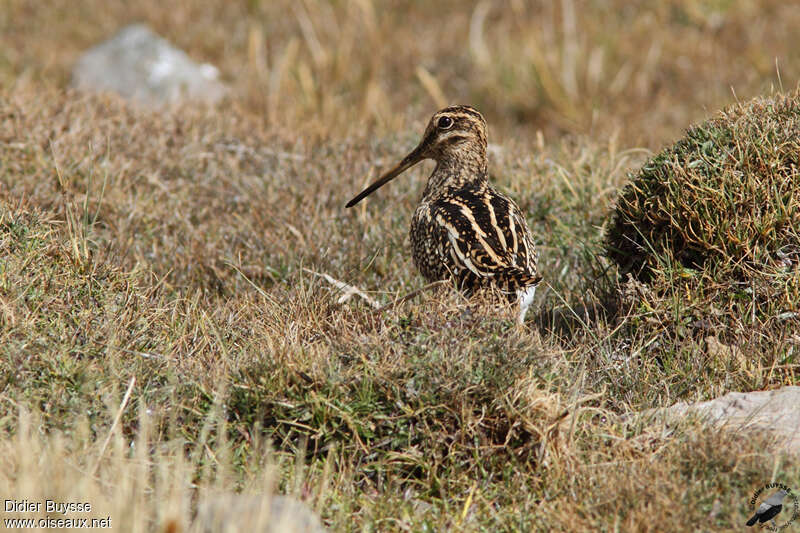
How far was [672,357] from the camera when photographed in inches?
167

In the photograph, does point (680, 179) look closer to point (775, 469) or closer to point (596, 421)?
point (596, 421)

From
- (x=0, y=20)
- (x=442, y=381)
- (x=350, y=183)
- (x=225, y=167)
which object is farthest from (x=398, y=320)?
(x=0, y=20)

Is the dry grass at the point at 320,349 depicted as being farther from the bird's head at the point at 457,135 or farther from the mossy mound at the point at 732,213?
the bird's head at the point at 457,135

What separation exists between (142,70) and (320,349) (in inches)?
285

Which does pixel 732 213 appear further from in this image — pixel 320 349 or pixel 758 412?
pixel 320 349

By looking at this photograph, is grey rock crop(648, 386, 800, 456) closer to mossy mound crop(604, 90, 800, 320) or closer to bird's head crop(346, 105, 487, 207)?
mossy mound crop(604, 90, 800, 320)

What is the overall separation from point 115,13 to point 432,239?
9.03 meters

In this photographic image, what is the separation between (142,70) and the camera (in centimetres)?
1009

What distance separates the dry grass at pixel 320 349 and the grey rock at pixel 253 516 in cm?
9

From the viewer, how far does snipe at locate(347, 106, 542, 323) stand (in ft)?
14.5

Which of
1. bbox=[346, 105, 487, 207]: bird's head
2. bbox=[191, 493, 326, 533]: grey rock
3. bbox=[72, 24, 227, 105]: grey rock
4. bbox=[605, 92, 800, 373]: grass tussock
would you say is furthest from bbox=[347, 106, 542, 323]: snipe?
bbox=[72, 24, 227, 105]: grey rock

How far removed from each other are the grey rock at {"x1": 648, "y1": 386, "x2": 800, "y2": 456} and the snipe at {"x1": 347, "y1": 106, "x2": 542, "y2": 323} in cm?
99

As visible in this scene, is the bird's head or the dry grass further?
the bird's head

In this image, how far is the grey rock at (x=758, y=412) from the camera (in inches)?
134
